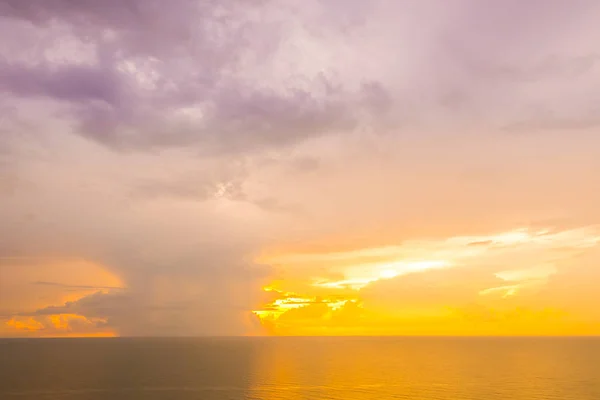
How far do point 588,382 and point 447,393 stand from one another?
72.9 m

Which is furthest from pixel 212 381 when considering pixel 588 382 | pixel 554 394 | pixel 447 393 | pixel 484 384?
pixel 588 382

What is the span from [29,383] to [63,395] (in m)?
38.7

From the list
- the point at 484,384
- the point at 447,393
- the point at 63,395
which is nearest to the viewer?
the point at 63,395

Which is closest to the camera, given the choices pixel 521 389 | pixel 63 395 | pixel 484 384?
pixel 63 395

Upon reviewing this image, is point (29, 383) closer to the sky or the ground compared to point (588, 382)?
closer to the sky

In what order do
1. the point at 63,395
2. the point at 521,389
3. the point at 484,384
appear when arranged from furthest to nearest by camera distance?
the point at 484,384 → the point at 521,389 → the point at 63,395

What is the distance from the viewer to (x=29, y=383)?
173 metres

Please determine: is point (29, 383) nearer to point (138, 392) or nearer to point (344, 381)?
point (138, 392)

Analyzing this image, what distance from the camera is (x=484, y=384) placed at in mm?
179125

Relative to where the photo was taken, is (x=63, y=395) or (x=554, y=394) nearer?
(x=63, y=395)

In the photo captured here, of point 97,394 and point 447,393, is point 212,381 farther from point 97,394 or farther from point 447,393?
point 447,393

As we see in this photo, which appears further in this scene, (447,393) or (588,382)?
(588,382)

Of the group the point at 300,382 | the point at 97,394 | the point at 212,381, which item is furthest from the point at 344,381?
the point at 97,394

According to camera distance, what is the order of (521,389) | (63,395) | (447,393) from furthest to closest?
1. (521,389)
2. (447,393)
3. (63,395)
